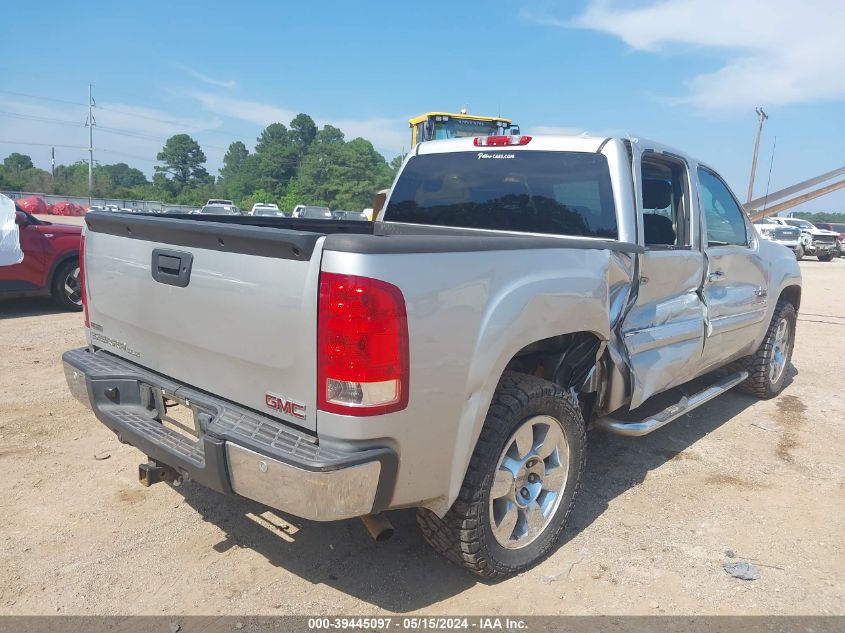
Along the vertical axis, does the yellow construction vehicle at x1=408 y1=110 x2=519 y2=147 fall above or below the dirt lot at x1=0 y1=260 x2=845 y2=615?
above

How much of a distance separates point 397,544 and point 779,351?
4.41 m

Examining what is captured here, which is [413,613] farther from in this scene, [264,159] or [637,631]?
[264,159]

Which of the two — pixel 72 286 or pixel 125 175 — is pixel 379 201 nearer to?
pixel 72 286

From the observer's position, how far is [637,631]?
253cm

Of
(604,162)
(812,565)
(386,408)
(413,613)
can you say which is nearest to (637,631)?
(413,613)

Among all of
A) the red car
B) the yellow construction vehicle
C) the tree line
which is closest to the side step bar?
the red car

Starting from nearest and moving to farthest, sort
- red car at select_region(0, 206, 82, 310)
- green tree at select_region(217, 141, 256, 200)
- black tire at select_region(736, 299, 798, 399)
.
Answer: black tire at select_region(736, 299, 798, 399) → red car at select_region(0, 206, 82, 310) → green tree at select_region(217, 141, 256, 200)

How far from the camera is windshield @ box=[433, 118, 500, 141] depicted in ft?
55.3

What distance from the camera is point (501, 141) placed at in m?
3.95

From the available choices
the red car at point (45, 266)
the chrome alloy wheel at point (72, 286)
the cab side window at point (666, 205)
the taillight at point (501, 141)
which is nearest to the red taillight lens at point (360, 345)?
the taillight at point (501, 141)

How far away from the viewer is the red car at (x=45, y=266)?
A: 304 inches

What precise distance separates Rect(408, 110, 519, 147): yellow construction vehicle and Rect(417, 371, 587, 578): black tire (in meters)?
14.5

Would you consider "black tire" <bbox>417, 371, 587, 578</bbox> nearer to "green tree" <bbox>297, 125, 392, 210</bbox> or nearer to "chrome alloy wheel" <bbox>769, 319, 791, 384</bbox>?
"chrome alloy wheel" <bbox>769, 319, 791, 384</bbox>

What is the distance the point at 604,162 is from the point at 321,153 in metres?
86.8
